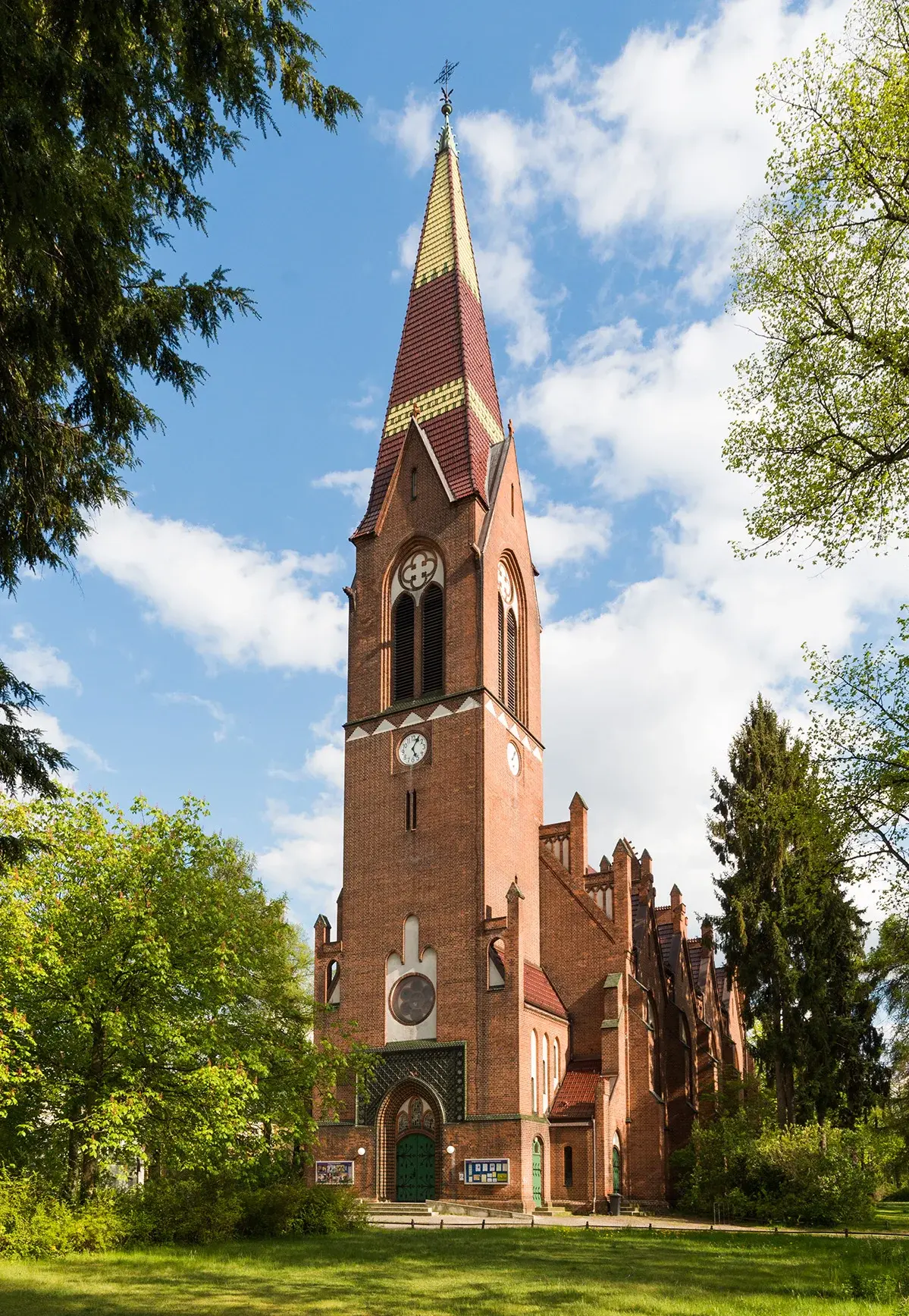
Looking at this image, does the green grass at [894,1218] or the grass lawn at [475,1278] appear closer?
the grass lawn at [475,1278]

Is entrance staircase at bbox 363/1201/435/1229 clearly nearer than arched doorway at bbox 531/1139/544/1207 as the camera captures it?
Yes

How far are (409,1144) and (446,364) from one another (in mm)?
28642

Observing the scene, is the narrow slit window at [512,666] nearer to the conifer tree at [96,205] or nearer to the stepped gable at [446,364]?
the stepped gable at [446,364]

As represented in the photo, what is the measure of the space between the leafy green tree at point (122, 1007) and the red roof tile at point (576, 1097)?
14.4 m

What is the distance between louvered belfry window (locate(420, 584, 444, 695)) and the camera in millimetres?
38812

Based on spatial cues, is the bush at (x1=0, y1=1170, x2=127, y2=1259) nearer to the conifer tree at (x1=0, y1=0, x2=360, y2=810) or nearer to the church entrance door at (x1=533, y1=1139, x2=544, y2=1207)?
the conifer tree at (x1=0, y1=0, x2=360, y2=810)

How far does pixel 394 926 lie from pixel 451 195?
3203 cm

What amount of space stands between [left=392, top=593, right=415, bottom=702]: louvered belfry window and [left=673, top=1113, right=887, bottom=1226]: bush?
17197mm

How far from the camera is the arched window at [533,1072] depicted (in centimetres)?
3322

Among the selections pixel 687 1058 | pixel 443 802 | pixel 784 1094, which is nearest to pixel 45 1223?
pixel 443 802

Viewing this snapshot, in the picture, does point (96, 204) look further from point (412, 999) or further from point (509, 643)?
point (509, 643)

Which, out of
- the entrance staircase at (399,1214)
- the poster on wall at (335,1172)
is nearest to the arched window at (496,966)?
the entrance staircase at (399,1214)

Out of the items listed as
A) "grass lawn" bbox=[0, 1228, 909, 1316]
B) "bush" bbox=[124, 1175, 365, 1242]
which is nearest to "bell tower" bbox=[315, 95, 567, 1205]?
"bush" bbox=[124, 1175, 365, 1242]

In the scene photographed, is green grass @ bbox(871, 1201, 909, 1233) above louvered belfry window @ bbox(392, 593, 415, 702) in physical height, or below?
below
